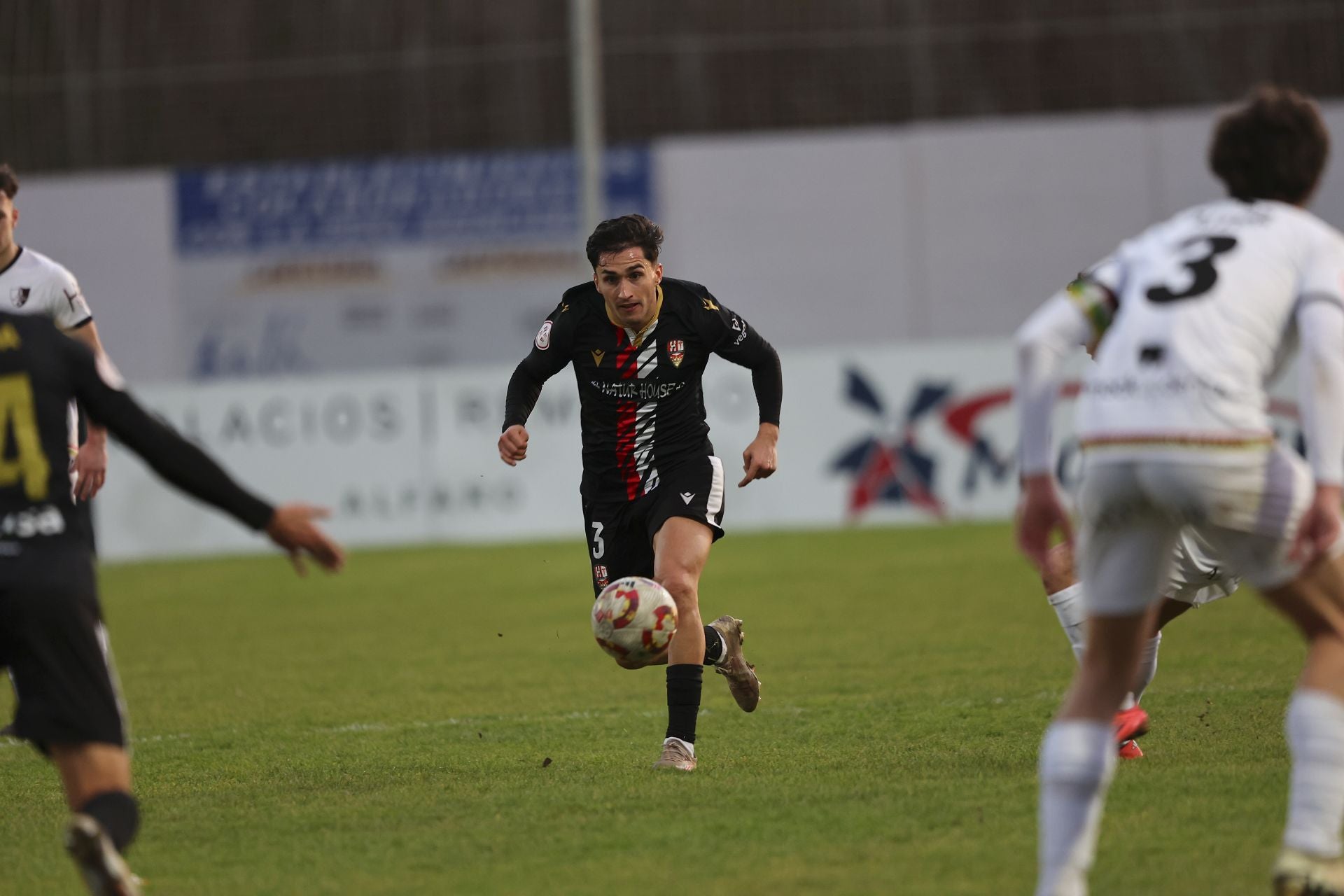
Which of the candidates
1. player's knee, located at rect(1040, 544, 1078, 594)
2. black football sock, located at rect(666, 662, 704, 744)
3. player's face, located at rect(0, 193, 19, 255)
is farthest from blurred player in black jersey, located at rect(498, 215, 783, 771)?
player's face, located at rect(0, 193, 19, 255)

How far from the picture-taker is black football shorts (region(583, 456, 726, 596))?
22.2 ft

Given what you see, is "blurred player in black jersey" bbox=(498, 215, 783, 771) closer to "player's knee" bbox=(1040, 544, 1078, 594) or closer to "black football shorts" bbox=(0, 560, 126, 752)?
"player's knee" bbox=(1040, 544, 1078, 594)

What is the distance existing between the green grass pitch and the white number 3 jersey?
181cm

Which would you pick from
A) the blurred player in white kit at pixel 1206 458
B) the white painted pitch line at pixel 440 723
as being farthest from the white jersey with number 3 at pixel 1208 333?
the white painted pitch line at pixel 440 723

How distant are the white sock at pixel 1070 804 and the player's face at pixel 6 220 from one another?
4.62 metres

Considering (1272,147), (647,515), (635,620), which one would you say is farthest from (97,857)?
(647,515)

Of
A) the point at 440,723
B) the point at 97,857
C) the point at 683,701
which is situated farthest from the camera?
the point at 440,723

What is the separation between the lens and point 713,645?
708 centimetres

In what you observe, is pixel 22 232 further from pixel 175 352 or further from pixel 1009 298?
pixel 1009 298

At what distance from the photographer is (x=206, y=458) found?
4203 mm

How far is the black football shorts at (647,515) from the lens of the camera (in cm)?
676

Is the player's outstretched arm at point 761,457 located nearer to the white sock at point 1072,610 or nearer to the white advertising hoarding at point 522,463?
the white sock at point 1072,610

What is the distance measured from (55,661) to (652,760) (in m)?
2.91

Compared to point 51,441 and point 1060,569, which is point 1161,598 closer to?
point 1060,569
